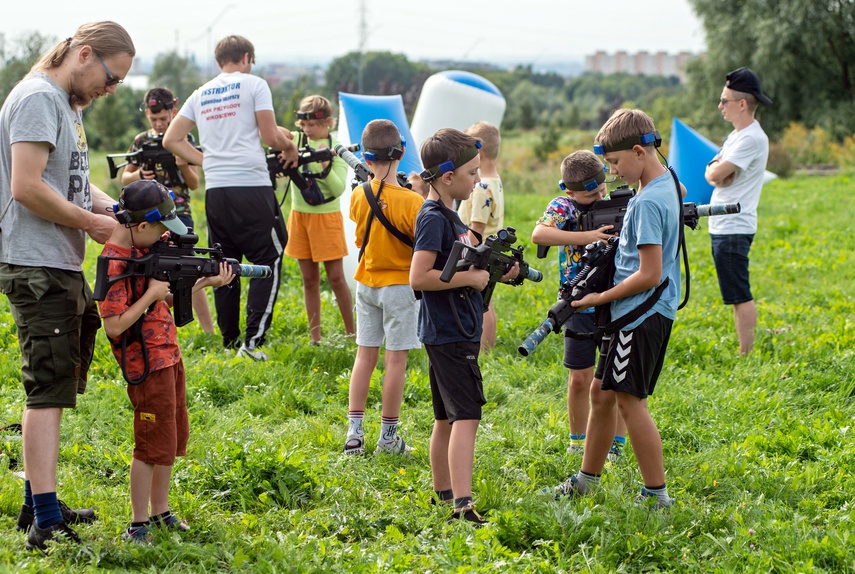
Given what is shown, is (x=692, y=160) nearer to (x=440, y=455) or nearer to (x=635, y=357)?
(x=635, y=357)

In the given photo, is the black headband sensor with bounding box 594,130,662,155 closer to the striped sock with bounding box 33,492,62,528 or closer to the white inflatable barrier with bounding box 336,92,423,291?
the striped sock with bounding box 33,492,62,528

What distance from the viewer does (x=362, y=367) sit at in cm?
483

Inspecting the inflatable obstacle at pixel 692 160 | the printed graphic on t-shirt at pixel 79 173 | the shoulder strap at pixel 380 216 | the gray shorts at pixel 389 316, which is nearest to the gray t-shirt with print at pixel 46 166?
the printed graphic on t-shirt at pixel 79 173

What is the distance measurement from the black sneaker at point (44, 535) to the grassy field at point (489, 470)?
2.3 inches

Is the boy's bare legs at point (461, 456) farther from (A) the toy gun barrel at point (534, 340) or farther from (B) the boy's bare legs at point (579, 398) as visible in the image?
(B) the boy's bare legs at point (579, 398)

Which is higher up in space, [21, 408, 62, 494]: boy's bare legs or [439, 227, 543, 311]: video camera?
[439, 227, 543, 311]: video camera

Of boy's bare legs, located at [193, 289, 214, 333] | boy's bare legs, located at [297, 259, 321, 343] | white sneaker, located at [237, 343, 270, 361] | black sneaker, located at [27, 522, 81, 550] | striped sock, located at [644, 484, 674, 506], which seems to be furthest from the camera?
boy's bare legs, located at [193, 289, 214, 333]

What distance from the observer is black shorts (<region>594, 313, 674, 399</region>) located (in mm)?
3783

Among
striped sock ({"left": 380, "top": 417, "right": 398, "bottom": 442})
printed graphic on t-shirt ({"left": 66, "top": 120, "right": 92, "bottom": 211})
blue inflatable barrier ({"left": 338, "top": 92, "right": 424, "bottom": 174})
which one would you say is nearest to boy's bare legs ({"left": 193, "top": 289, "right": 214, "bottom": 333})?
blue inflatable barrier ({"left": 338, "top": 92, "right": 424, "bottom": 174})

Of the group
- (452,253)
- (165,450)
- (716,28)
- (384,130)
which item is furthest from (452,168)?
(716,28)

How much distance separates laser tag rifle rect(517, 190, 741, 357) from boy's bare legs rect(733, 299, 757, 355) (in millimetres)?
2283

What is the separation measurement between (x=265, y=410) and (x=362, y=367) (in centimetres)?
94

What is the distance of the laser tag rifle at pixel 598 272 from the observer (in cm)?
374

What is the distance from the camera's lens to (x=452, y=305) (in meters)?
3.82
